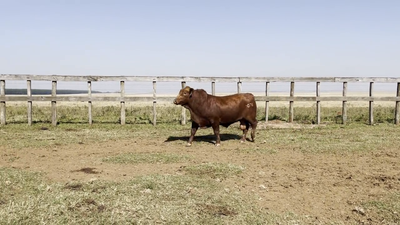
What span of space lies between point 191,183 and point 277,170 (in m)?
2.04

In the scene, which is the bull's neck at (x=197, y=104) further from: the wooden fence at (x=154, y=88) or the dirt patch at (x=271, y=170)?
the wooden fence at (x=154, y=88)

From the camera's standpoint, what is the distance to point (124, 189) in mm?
5562

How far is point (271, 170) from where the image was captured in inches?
282

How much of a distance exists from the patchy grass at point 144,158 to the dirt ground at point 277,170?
27 centimetres

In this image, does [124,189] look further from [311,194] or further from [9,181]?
[311,194]

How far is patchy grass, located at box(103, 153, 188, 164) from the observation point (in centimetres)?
787

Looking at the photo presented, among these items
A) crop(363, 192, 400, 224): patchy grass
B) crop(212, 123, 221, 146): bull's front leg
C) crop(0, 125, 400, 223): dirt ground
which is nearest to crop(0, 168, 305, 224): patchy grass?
crop(0, 125, 400, 223): dirt ground

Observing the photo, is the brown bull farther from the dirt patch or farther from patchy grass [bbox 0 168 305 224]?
patchy grass [bbox 0 168 305 224]

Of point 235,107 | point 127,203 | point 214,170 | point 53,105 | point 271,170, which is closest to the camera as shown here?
point 127,203

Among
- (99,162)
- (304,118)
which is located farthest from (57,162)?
(304,118)

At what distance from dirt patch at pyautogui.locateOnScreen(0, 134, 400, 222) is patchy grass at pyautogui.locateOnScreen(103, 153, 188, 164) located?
27cm

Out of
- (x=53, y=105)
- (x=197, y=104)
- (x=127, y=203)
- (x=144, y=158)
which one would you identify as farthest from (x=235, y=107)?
(x=53, y=105)

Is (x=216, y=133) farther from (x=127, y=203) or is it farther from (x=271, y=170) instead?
(x=127, y=203)

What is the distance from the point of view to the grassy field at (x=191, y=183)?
4648 millimetres
